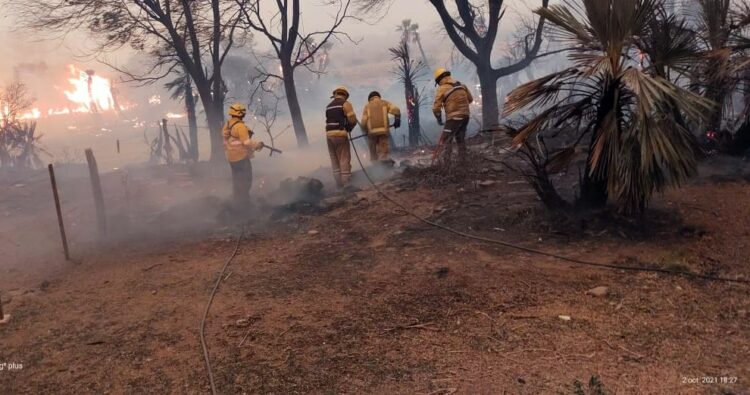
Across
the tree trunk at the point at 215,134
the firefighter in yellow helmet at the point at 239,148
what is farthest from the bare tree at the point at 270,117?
the firefighter in yellow helmet at the point at 239,148

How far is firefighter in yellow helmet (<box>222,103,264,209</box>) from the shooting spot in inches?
337

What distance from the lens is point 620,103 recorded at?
4.65 meters

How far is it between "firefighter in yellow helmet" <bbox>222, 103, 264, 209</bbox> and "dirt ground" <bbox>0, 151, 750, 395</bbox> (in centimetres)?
293

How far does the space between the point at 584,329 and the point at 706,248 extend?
1.99 metres

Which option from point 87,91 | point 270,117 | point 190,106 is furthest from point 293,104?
point 87,91

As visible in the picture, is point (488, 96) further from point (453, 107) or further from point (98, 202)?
point (98, 202)

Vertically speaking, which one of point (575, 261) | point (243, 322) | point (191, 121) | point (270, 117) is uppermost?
point (270, 117)

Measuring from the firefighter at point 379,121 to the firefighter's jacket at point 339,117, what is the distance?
0.49 metres

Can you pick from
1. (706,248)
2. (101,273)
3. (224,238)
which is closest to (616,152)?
(706,248)

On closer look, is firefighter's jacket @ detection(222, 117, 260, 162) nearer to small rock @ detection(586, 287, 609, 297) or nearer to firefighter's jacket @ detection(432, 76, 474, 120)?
firefighter's jacket @ detection(432, 76, 474, 120)

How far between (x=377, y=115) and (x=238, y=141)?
299 cm

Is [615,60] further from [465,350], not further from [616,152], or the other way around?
[465,350]

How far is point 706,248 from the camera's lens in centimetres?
436

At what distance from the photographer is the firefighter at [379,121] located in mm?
9664
